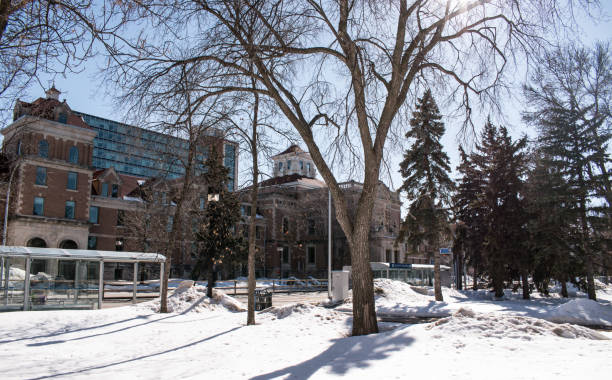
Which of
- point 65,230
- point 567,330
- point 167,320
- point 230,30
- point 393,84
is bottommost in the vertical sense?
point 167,320

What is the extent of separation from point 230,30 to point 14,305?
13.9 m

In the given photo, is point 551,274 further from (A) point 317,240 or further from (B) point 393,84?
(A) point 317,240

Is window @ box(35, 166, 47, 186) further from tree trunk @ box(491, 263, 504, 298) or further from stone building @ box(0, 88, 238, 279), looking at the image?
tree trunk @ box(491, 263, 504, 298)

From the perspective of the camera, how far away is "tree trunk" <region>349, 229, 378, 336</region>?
11133 millimetres

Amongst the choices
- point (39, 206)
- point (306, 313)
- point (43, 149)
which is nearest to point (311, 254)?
point (39, 206)

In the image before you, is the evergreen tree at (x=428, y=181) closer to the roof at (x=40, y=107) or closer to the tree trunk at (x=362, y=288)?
the tree trunk at (x=362, y=288)

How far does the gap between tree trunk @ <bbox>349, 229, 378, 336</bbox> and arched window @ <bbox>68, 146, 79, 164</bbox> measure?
41.9 m

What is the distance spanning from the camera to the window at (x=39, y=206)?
42.8 m

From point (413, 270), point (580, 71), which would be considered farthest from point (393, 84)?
point (413, 270)

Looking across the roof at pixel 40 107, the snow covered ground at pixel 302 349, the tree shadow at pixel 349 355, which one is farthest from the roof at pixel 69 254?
the tree shadow at pixel 349 355

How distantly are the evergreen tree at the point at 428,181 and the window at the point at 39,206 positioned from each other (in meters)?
34.0

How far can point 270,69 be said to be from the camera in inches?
487

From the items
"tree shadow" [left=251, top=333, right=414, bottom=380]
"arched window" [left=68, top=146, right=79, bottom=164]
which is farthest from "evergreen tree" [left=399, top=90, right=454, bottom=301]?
"arched window" [left=68, top=146, right=79, bottom=164]

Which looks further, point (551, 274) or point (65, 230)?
point (65, 230)
